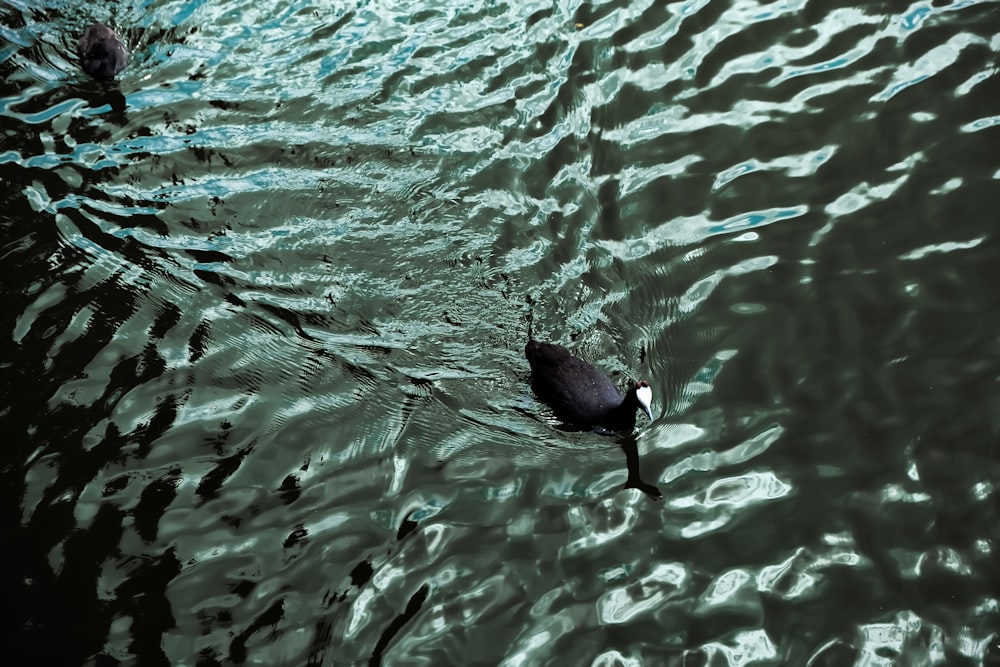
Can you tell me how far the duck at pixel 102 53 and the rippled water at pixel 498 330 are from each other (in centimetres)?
24

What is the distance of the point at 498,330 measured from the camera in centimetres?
693

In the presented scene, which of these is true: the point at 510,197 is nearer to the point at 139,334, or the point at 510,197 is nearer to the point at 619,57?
the point at 619,57

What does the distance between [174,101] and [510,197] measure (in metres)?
3.67

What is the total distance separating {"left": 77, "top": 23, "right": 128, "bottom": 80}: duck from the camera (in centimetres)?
914

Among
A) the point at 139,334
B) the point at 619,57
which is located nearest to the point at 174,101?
the point at 139,334

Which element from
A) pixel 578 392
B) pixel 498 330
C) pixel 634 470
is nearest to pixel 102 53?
pixel 498 330

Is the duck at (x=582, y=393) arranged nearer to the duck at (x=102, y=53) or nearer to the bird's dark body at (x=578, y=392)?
the bird's dark body at (x=578, y=392)

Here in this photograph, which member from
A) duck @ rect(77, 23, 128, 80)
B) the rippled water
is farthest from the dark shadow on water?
duck @ rect(77, 23, 128, 80)

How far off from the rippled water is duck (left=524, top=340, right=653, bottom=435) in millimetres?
157

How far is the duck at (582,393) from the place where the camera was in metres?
6.04

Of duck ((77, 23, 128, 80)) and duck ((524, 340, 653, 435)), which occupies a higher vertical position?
duck ((77, 23, 128, 80))

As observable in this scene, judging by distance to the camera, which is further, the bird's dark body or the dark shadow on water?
the bird's dark body

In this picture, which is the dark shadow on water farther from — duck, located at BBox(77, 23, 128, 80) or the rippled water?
duck, located at BBox(77, 23, 128, 80)

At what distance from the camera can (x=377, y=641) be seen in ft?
16.6
